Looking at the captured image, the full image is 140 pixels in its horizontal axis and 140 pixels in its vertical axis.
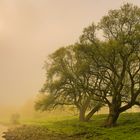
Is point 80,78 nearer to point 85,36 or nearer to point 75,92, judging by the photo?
point 75,92

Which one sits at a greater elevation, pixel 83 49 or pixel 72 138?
pixel 83 49

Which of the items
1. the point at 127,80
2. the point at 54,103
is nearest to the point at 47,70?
the point at 54,103

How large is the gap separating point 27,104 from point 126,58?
104043mm

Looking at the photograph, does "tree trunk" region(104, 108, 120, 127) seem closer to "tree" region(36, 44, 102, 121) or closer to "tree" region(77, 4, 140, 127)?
"tree" region(77, 4, 140, 127)

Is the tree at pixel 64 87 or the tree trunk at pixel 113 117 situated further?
the tree at pixel 64 87

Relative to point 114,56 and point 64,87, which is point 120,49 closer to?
point 114,56

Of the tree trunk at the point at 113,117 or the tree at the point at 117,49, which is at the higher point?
the tree at the point at 117,49

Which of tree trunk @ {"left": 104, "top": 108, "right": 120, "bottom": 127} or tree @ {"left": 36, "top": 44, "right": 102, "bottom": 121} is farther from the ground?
tree @ {"left": 36, "top": 44, "right": 102, "bottom": 121}

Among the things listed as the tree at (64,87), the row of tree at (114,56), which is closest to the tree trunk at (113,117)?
the row of tree at (114,56)

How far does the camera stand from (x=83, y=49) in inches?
2287

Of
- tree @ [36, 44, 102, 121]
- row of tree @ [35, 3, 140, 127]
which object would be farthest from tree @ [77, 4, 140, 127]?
tree @ [36, 44, 102, 121]

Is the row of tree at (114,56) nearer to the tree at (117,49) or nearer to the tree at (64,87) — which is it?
the tree at (117,49)

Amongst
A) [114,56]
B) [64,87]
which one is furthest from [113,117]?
[64,87]

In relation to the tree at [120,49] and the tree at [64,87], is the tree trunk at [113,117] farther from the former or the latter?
the tree at [64,87]
